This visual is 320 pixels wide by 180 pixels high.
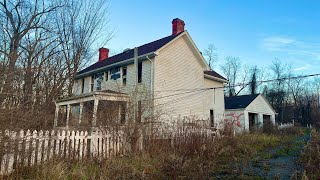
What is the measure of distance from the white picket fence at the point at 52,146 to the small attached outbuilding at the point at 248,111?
19453mm

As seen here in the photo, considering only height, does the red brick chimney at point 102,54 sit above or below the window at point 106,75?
above

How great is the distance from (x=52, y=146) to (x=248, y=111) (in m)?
24.4

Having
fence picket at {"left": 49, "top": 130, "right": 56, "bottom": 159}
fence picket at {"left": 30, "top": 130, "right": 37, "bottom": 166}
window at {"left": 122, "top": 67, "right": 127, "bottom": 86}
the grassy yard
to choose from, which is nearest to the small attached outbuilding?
window at {"left": 122, "top": 67, "right": 127, "bottom": 86}

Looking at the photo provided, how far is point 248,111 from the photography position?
1152 inches

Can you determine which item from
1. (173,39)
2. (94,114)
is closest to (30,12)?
(173,39)

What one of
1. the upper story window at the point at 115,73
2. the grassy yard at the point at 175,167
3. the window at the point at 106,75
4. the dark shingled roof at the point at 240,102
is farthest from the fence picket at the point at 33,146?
the dark shingled roof at the point at 240,102

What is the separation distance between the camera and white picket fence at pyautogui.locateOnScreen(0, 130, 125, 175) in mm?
6898

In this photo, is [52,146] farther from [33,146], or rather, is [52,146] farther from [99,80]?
[99,80]

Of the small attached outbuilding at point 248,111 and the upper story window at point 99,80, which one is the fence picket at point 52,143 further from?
the small attached outbuilding at point 248,111

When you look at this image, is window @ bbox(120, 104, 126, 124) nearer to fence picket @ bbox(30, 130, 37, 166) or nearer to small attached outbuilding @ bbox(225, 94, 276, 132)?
fence picket @ bbox(30, 130, 37, 166)

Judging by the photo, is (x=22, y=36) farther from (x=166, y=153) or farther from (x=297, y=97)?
(x=297, y=97)

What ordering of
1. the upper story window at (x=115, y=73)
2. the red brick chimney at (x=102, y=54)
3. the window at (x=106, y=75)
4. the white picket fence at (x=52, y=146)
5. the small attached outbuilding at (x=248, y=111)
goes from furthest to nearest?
the small attached outbuilding at (x=248, y=111)
the red brick chimney at (x=102, y=54)
the window at (x=106, y=75)
the upper story window at (x=115, y=73)
the white picket fence at (x=52, y=146)

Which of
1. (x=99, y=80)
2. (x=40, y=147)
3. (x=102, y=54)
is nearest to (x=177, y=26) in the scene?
(x=99, y=80)

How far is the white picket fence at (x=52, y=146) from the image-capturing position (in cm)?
690
